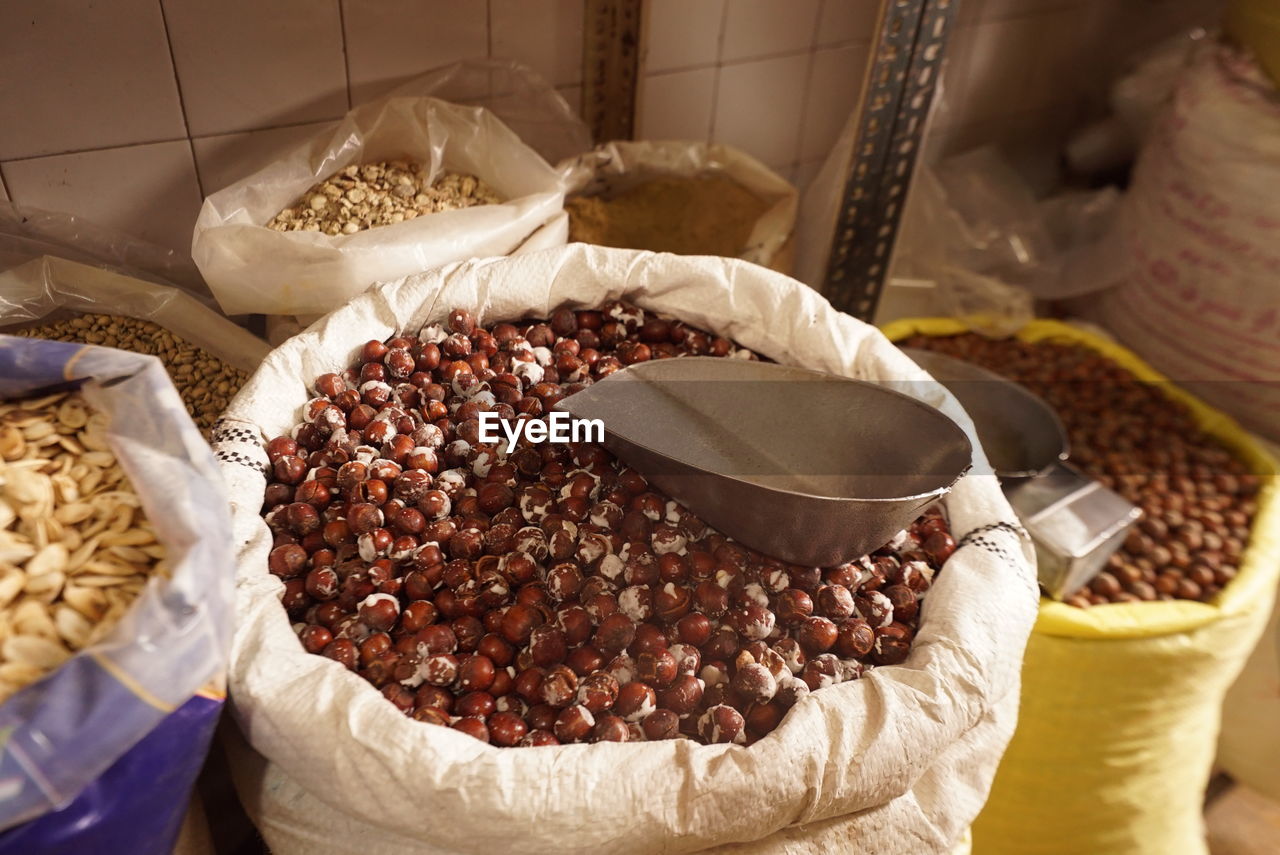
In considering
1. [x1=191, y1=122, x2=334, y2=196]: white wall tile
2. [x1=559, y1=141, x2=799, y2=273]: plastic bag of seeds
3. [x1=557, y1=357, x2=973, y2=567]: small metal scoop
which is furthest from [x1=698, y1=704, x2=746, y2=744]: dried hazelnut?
[x1=191, y1=122, x2=334, y2=196]: white wall tile

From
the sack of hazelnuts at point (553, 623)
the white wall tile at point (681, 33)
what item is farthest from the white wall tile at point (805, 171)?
the sack of hazelnuts at point (553, 623)

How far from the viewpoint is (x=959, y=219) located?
185 centimetres

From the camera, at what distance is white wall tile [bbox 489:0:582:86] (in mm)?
1385

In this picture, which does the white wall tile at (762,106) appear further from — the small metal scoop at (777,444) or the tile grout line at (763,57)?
the small metal scoop at (777,444)

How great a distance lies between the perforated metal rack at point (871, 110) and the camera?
4.37ft

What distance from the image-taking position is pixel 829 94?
184 centimetres

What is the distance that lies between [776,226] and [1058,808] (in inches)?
38.2

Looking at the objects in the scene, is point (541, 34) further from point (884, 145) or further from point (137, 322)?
point (137, 322)

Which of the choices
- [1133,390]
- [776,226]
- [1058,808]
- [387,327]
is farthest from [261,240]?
[1133,390]

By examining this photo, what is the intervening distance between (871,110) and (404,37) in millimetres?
740

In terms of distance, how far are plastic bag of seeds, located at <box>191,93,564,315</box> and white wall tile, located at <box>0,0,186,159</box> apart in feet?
0.60

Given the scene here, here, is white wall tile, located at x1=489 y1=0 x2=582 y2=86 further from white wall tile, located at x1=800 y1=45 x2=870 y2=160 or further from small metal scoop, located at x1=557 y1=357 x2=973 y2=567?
small metal scoop, located at x1=557 y1=357 x2=973 y2=567

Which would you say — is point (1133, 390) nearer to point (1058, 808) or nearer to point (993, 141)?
point (1058, 808)

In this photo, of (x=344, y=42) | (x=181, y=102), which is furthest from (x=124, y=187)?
(x=344, y=42)
